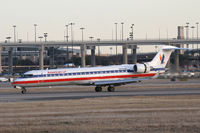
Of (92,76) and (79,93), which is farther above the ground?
(92,76)

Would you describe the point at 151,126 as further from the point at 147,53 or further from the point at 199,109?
the point at 147,53

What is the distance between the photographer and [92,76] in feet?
169

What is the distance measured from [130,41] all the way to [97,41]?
1075 cm

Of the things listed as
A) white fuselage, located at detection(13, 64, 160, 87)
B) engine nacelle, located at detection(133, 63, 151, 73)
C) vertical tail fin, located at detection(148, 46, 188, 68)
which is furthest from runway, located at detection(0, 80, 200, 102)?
vertical tail fin, located at detection(148, 46, 188, 68)

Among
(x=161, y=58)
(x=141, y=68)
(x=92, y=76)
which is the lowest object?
(x=92, y=76)

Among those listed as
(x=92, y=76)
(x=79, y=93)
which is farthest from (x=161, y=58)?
(x=79, y=93)

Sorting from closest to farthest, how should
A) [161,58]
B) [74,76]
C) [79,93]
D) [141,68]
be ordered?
[79,93] → [74,76] → [141,68] → [161,58]

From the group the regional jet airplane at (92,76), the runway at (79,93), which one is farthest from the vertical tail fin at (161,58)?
the runway at (79,93)

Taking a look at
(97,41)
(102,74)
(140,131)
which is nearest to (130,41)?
(97,41)

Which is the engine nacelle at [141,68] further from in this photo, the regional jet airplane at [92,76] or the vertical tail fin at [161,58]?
the vertical tail fin at [161,58]

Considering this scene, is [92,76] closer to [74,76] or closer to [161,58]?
[74,76]

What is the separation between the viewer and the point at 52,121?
2336 centimetres

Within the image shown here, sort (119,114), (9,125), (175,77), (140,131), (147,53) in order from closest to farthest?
1. (140,131)
2. (9,125)
3. (119,114)
4. (175,77)
5. (147,53)

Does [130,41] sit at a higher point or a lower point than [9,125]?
higher
